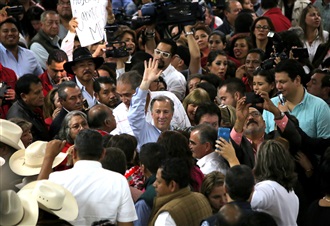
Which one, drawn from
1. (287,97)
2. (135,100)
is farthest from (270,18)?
(135,100)

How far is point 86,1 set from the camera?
12.3m

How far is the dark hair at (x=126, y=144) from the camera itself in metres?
8.46

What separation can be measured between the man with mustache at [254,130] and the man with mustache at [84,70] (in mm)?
2101

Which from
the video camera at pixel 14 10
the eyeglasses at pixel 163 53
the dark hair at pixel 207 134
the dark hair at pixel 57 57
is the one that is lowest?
the eyeglasses at pixel 163 53

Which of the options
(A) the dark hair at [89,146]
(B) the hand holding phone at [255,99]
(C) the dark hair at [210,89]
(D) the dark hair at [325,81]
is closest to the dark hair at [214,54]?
(C) the dark hair at [210,89]

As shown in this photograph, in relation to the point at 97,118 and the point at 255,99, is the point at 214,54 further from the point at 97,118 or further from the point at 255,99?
the point at 97,118

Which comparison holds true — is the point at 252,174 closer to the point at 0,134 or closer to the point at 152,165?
the point at 152,165

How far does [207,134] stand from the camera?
8.91m

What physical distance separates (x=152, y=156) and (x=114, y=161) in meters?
0.31

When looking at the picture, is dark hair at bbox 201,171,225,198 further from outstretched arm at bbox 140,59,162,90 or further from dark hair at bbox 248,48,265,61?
dark hair at bbox 248,48,265,61

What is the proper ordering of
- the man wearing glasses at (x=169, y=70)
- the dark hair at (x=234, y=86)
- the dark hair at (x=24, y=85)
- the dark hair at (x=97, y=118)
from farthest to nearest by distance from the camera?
the man wearing glasses at (x=169, y=70)
the dark hair at (x=234, y=86)
the dark hair at (x=24, y=85)
the dark hair at (x=97, y=118)

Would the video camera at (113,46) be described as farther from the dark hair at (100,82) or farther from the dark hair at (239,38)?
the dark hair at (239,38)

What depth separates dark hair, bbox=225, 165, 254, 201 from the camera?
7383 millimetres

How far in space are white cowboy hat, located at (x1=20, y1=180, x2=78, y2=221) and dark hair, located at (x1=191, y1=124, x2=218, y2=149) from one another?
6.62ft
